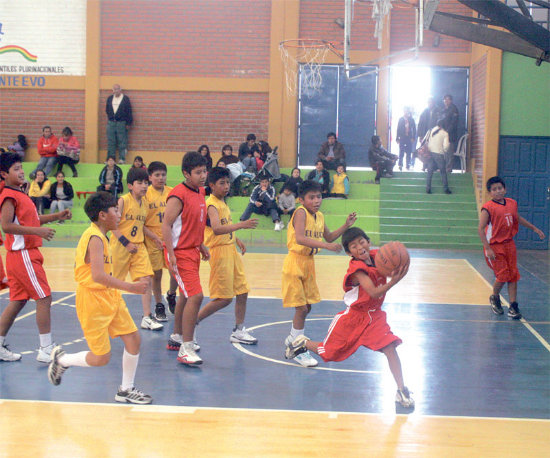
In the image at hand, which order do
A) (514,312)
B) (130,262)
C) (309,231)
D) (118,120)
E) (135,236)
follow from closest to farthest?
(309,231) → (130,262) → (135,236) → (514,312) → (118,120)

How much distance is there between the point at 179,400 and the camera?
4.56m

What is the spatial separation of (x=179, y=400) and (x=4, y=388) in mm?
1232

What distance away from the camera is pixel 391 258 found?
434cm

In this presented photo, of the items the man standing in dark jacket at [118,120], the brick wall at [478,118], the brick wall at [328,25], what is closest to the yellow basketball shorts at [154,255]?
the brick wall at [478,118]

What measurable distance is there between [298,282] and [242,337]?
0.90 m

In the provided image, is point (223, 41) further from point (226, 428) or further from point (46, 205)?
point (226, 428)

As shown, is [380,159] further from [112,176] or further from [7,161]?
[7,161]

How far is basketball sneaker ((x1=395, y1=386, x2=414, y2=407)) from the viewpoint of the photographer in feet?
14.8

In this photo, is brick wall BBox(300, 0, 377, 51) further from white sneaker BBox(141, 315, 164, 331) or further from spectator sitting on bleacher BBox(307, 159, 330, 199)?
white sneaker BBox(141, 315, 164, 331)

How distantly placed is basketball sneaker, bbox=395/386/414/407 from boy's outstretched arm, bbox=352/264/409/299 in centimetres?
65

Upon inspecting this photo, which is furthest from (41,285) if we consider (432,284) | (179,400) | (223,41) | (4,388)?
(223,41)

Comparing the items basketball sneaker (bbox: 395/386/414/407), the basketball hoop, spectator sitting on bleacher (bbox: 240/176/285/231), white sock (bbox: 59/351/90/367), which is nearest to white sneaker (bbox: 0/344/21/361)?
white sock (bbox: 59/351/90/367)

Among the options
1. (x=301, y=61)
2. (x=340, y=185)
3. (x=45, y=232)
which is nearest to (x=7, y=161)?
(x=45, y=232)

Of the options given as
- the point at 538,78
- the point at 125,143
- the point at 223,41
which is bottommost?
the point at 125,143
